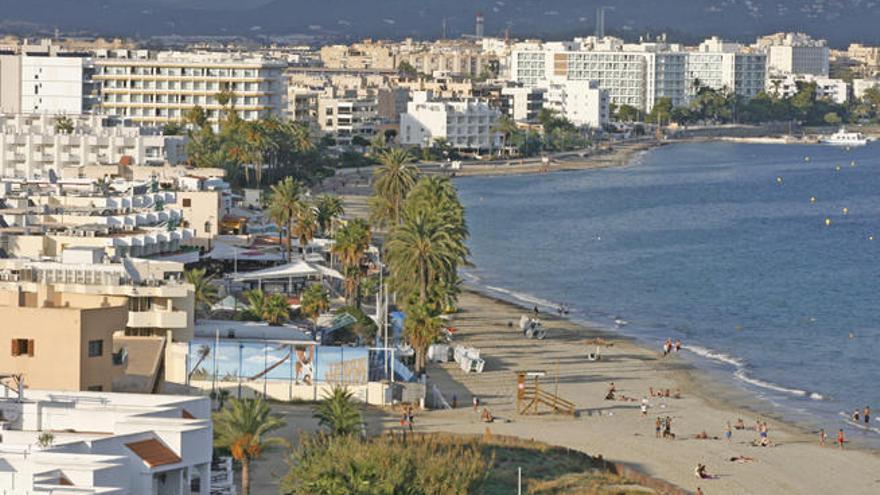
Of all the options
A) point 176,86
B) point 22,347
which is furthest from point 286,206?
point 176,86

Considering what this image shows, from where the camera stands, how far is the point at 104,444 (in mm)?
25516

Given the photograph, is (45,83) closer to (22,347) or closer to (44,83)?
(44,83)

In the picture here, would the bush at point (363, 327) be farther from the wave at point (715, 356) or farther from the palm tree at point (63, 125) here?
the palm tree at point (63, 125)

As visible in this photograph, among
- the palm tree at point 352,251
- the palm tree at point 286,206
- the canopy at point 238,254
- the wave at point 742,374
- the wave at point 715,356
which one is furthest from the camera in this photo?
the palm tree at point 286,206

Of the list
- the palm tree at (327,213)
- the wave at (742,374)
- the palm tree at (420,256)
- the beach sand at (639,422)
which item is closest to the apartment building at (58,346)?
the beach sand at (639,422)

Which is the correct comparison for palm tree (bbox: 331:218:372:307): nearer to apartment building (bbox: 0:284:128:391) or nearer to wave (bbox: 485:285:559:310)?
wave (bbox: 485:285:559:310)

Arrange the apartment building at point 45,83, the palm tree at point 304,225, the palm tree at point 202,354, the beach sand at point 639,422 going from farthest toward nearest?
the apartment building at point 45,83 → the palm tree at point 304,225 → the palm tree at point 202,354 → the beach sand at point 639,422

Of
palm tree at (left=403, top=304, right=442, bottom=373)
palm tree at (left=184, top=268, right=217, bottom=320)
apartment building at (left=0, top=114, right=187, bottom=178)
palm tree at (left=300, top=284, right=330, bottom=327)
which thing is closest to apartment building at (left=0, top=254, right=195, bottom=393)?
palm tree at (left=184, top=268, right=217, bottom=320)

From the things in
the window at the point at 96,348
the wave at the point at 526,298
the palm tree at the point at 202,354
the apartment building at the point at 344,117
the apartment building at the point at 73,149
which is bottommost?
the wave at the point at 526,298

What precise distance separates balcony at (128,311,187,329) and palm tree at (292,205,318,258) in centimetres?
2841

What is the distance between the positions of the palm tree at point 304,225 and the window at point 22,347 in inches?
1621

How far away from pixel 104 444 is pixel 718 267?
7788 cm

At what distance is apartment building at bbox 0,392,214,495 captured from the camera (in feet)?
78.0

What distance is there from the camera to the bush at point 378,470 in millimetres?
30227
